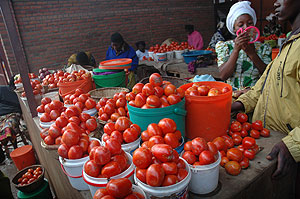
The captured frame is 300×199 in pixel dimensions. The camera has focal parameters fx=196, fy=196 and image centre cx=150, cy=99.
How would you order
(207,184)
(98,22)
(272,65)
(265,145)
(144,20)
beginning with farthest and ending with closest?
(144,20) → (98,22) → (272,65) → (265,145) → (207,184)

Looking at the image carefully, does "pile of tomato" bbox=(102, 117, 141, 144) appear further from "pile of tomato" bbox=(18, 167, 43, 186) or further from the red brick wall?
the red brick wall

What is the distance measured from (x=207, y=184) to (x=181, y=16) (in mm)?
11466

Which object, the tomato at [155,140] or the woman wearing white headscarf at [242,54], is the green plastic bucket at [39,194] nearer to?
the tomato at [155,140]

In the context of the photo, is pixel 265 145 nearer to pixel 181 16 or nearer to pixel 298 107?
pixel 298 107

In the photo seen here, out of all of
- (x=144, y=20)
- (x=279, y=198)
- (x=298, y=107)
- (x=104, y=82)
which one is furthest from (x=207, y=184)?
(x=144, y=20)

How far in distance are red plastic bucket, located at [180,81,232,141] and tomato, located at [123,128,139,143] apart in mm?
533

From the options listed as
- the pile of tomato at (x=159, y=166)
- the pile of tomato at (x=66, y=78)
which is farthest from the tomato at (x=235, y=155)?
the pile of tomato at (x=66, y=78)

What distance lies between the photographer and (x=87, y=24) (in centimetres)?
852

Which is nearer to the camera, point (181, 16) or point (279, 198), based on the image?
point (279, 198)

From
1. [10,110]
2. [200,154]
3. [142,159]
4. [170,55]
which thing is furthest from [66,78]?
[170,55]

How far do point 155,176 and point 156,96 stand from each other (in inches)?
→ 27.1

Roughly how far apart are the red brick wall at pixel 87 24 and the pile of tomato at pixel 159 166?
8059 mm

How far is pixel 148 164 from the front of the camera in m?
1.09

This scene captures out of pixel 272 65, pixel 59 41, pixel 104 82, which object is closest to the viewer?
pixel 272 65
